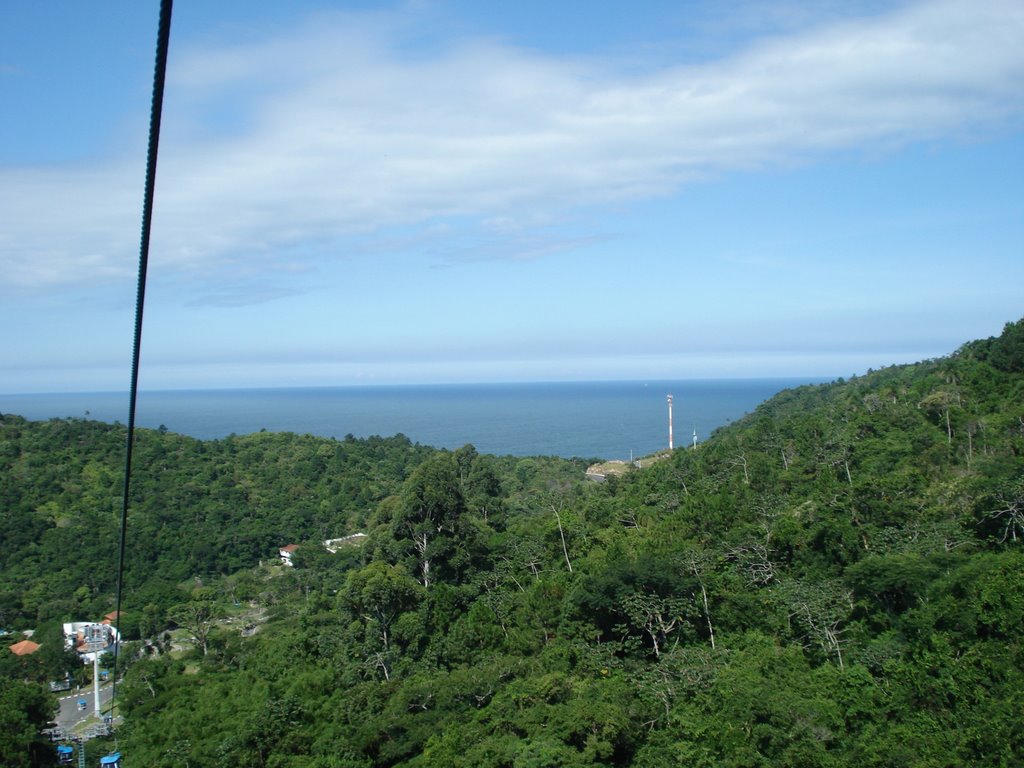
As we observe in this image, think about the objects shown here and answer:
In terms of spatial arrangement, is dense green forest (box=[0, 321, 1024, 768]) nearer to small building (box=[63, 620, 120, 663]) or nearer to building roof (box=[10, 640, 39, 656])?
small building (box=[63, 620, 120, 663])

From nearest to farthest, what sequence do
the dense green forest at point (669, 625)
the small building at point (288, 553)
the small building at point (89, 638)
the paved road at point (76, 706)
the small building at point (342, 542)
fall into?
the dense green forest at point (669, 625), the paved road at point (76, 706), the small building at point (89, 638), the small building at point (288, 553), the small building at point (342, 542)

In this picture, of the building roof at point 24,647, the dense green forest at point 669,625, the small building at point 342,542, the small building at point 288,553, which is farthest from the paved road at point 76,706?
the small building at point 342,542

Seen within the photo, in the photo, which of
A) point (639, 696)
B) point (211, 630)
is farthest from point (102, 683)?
point (639, 696)

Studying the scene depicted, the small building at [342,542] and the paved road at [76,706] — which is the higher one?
the small building at [342,542]

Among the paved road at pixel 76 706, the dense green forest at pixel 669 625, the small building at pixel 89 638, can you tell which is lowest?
the paved road at pixel 76 706

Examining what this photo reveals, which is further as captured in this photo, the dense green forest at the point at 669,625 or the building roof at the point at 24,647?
the building roof at the point at 24,647

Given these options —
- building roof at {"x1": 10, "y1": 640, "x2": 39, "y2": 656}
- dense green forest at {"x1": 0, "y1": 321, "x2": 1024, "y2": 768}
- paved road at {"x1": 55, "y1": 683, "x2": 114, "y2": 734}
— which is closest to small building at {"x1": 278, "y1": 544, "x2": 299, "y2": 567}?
dense green forest at {"x1": 0, "y1": 321, "x2": 1024, "y2": 768}

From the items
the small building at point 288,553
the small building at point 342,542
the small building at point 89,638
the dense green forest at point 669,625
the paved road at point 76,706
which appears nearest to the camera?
the dense green forest at point 669,625

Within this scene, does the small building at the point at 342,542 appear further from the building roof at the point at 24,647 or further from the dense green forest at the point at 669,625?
the building roof at the point at 24,647

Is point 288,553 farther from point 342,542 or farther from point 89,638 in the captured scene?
point 89,638
